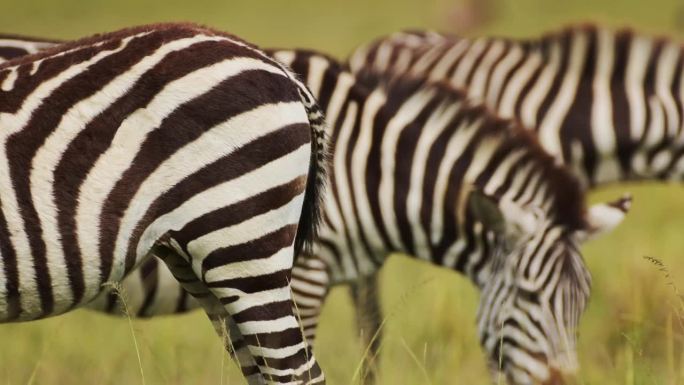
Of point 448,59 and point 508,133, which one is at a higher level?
point 448,59

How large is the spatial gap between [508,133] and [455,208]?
0.51 meters

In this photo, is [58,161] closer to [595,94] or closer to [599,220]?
[599,220]

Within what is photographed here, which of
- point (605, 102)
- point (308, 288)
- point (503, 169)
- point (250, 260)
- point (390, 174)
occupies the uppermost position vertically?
point (605, 102)

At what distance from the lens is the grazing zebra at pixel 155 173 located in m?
3.68

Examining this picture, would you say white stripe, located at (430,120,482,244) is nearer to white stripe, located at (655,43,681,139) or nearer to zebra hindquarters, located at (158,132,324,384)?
zebra hindquarters, located at (158,132,324,384)

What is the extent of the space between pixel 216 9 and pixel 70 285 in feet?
81.1

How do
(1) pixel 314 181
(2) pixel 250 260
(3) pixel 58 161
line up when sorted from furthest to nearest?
(1) pixel 314 181 → (2) pixel 250 260 → (3) pixel 58 161

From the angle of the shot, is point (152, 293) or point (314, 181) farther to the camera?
point (152, 293)

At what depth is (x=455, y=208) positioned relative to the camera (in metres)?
5.53

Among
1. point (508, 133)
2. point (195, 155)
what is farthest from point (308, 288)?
point (195, 155)

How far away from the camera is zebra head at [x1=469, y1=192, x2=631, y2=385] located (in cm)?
522

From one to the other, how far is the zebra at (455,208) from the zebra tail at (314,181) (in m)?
1.04

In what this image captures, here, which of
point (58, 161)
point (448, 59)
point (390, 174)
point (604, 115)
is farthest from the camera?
point (448, 59)

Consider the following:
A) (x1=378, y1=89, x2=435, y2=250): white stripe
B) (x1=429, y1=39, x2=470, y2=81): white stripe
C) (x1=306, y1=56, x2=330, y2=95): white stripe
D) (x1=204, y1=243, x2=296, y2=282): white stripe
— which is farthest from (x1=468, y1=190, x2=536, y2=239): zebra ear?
(x1=429, y1=39, x2=470, y2=81): white stripe
